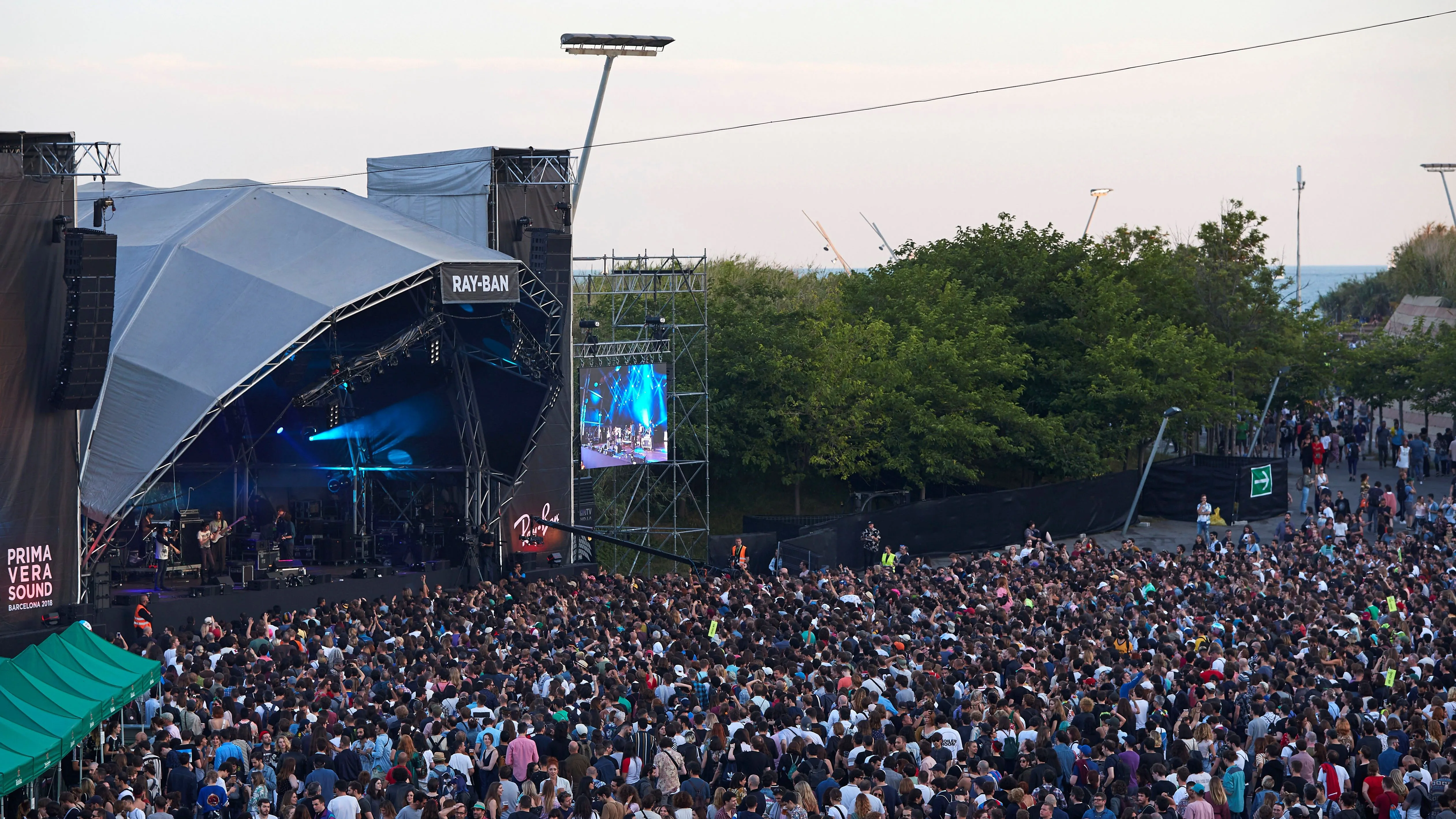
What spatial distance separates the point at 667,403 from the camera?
30.0 m

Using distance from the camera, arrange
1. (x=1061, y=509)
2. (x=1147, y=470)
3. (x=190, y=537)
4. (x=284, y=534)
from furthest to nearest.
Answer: (x=1061, y=509), (x=1147, y=470), (x=284, y=534), (x=190, y=537)

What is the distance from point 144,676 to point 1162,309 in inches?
1352

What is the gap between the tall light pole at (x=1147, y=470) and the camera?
106 ft

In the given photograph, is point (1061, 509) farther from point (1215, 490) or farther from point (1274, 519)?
point (1274, 519)

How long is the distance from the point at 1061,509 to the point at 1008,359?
4.60m

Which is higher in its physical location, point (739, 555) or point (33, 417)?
point (33, 417)

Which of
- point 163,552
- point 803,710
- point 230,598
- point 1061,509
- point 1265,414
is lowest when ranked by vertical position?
point 803,710

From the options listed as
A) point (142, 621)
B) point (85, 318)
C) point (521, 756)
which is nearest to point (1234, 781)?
point (521, 756)

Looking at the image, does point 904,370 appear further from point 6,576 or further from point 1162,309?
point 6,576

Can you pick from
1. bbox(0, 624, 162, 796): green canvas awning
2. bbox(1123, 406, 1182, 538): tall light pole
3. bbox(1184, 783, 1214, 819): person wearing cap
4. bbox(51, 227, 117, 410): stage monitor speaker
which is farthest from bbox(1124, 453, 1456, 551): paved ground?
bbox(0, 624, 162, 796): green canvas awning

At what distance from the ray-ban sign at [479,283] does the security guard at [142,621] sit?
6.55 metres

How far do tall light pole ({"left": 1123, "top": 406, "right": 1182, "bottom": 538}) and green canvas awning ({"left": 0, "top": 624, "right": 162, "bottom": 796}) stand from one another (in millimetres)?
22987

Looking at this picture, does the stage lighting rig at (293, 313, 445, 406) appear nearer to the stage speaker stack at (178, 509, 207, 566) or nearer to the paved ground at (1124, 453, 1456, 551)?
the stage speaker stack at (178, 509, 207, 566)

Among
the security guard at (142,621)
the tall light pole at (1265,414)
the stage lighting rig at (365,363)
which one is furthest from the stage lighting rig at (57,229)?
the tall light pole at (1265,414)
